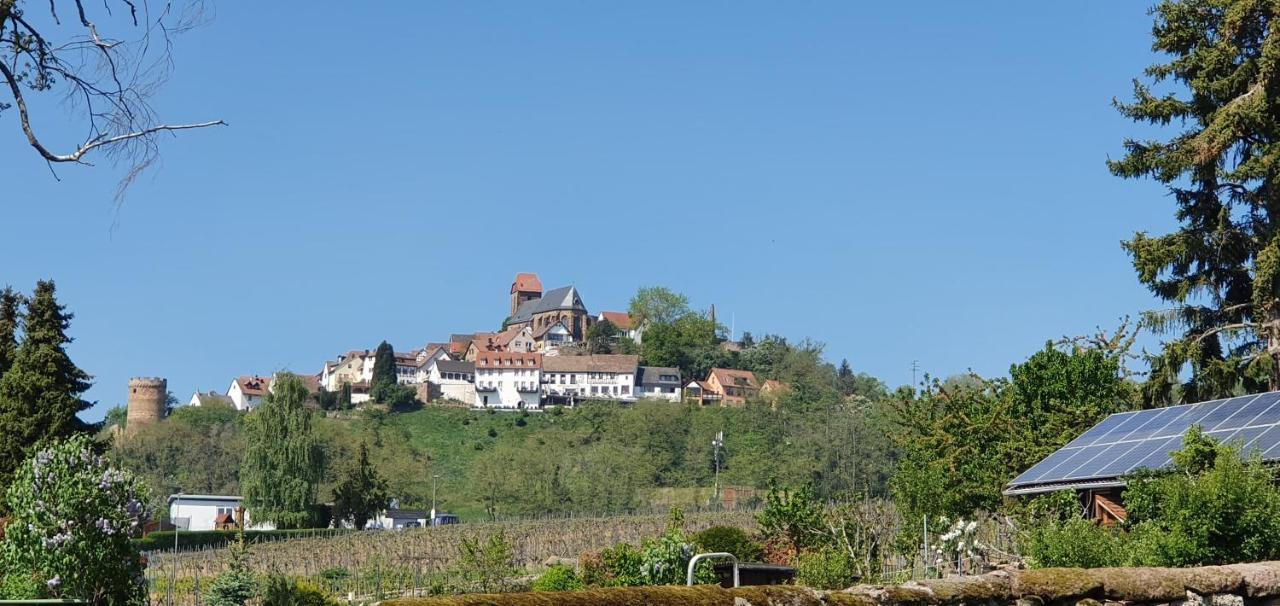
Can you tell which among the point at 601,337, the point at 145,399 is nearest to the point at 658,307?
the point at 601,337

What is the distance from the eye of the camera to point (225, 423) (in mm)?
130125

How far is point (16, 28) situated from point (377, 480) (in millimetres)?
64577

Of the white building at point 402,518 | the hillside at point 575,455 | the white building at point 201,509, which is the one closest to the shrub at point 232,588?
the hillside at point 575,455

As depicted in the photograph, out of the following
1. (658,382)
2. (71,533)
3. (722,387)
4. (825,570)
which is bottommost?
(825,570)

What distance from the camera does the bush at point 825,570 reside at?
2192 cm

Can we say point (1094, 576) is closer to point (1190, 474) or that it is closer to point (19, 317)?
point (1190, 474)

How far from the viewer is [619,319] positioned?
193 metres

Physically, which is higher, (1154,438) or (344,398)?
(344,398)

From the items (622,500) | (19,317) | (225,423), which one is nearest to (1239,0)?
(19,317)

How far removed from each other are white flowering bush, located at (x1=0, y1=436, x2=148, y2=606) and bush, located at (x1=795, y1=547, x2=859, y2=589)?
11.5m

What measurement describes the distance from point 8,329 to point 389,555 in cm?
1303

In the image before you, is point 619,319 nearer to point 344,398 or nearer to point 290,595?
point 344,398

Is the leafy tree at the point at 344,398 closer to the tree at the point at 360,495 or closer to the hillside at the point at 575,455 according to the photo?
the hillside at the point at 575,455

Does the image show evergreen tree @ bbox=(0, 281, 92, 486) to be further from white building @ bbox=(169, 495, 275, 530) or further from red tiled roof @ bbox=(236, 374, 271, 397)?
red tiled roof @ bbox=(236, 374, 271, 397)
